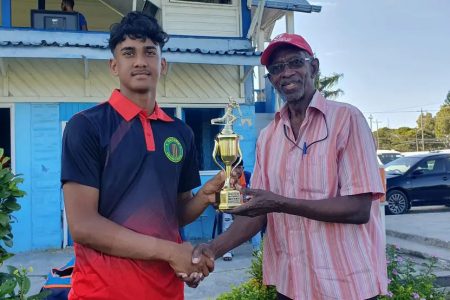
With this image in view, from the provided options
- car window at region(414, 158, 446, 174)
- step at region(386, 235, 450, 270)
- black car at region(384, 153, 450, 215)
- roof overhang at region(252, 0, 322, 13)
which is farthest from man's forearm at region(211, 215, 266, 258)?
car window at region(414, 158, 446, 174)

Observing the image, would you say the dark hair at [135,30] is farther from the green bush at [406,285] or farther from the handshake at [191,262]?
the green bush at [406,285]

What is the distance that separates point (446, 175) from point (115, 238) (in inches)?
472

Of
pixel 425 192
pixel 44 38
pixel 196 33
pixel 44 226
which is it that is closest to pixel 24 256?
pixel 44 226

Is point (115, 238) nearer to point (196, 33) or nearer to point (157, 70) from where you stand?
point (157, 70)

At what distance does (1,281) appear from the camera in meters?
2.62

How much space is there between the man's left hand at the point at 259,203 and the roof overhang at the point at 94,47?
17.8ft

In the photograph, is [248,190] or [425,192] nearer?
[248,190]

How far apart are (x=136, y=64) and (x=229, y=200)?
758 mm

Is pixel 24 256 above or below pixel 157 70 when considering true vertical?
below

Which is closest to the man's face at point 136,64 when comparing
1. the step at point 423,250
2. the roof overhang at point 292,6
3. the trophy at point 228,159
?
the trophy at point 228,159

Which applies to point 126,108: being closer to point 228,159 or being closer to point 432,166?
point 228,159

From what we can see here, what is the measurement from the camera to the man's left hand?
195 cm

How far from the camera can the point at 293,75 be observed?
2.16 metres

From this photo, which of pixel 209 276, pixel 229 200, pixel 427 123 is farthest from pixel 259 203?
pixel 427 123
